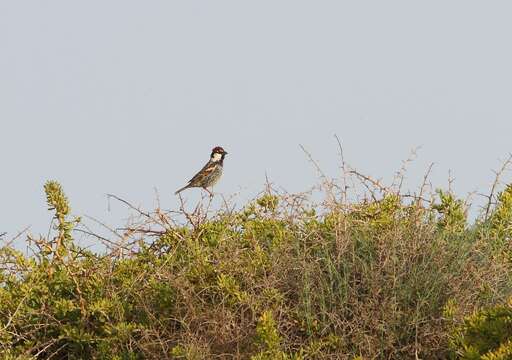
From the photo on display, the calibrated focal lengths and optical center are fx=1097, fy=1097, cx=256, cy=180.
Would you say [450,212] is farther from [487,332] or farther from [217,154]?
[217,154]

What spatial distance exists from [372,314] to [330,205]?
1.47m

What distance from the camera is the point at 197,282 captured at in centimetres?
887

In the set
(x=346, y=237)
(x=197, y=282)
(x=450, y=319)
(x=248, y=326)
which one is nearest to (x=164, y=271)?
(x=197, y=282)

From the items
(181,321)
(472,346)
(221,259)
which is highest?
(221,259)

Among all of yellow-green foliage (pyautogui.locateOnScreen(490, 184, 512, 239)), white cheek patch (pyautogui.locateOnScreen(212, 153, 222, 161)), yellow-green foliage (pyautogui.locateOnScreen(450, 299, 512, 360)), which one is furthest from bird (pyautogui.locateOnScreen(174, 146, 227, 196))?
yellow-green foliage (pyautogui.locateOnScreen(450, 299, 512, 360))

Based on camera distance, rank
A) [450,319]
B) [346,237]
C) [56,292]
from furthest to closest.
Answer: [56,292], [346,237], [450,319]

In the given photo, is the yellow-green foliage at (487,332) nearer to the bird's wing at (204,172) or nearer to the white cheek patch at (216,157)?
the bird's wing at (204,172)

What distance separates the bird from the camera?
52.0 feet

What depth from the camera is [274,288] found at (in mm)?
8602

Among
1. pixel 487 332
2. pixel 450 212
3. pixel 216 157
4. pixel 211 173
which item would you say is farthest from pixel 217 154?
pixel 487 332

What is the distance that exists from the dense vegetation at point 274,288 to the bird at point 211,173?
588 cm

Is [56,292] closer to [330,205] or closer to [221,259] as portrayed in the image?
[221,259]

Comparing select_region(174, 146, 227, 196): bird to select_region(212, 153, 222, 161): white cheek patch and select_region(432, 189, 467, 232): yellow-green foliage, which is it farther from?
select_region(432, 189, 467, 232): yellow-green foliage

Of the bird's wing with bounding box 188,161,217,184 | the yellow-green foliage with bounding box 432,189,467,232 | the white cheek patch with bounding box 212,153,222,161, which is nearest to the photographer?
the yellow-green foliage with bounding box 432,189,467,232
